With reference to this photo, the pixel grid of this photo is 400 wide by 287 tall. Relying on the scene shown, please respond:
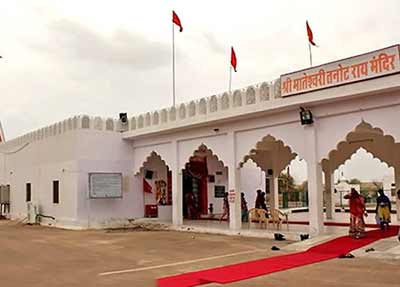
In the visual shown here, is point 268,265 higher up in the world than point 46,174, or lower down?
lower down

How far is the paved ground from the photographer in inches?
294

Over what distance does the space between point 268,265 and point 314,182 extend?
397 centimetres

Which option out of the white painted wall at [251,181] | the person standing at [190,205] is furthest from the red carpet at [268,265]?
the white painted wall at [251,181]

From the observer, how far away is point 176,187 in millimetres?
16531

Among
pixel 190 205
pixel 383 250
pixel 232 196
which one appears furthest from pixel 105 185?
pixel 383 250

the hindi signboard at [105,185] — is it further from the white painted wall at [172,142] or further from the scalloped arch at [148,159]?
the scalloped arch at [148,159]

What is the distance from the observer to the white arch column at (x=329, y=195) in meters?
17.8

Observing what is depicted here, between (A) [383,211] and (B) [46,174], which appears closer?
(A) [383,211]

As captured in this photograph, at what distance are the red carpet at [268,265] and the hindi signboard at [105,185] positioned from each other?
338 inches

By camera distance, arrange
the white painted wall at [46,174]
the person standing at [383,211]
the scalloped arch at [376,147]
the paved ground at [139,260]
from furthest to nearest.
A: the white painted wall at [46,174]
the scalloped arch at [376,147]
the person standing at [383,211]
the paved ground at [139,260]

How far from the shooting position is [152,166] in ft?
62.3

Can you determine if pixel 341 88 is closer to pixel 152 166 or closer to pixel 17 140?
pixel 152 166

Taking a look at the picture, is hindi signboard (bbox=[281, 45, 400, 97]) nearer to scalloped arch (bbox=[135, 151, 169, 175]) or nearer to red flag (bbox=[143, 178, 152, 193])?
scalloped arch (bbox=[135, 151, 169, 175])

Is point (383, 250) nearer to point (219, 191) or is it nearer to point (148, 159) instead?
point (148, 159)
